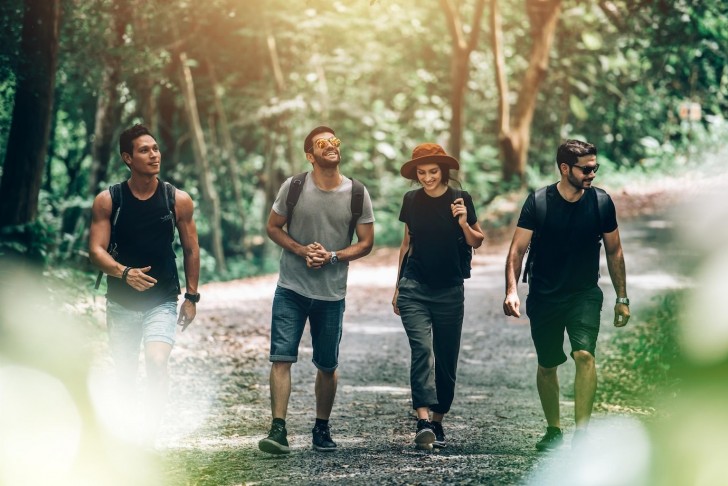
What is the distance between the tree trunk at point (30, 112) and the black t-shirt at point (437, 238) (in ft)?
20.3

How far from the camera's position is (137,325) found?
6.64 metres

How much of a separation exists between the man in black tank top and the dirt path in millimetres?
726

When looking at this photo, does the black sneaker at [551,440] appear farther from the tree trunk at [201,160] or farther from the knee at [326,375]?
the tree trunk at [201,160]

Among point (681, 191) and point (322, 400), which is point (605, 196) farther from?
point (681, 191)

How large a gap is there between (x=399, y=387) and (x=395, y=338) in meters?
3.36

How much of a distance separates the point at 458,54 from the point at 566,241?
20475 millimetres

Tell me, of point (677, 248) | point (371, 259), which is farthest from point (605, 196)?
point (371, 259)

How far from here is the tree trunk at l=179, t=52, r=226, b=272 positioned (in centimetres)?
2191

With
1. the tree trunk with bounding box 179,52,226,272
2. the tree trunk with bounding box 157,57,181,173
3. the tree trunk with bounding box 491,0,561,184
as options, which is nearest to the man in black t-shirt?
the tree trunk with bounding box 179,52,226,272

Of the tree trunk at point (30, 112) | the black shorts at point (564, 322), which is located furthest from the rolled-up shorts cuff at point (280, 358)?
the tree trunk at point (30, 112)

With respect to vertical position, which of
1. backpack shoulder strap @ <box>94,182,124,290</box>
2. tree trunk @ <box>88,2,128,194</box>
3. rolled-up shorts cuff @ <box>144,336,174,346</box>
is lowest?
rolled-up shorts cuff @ <box>144,336,174,346</box>

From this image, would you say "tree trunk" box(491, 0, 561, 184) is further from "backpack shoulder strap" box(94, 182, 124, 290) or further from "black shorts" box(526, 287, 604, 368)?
"backpack shoulder strap" box(94, 182, 124, 290)

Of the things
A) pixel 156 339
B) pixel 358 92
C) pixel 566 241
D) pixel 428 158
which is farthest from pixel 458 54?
pixel 156 339

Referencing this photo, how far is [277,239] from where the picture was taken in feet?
23.4
